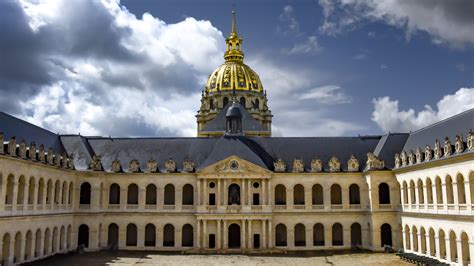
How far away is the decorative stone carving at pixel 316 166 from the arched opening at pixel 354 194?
4939 millimetres

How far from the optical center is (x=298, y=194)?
6725 cm

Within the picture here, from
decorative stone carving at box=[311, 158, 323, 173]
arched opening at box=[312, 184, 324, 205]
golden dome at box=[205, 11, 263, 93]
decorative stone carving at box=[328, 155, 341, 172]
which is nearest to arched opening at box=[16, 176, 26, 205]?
decorative stone carving at box=[311, 158, 323, 173]

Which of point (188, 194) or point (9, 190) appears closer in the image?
point (9, 190)

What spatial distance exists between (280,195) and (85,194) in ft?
83.6

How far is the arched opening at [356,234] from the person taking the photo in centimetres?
6512

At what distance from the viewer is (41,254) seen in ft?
172

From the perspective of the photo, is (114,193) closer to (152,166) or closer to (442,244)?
(152,166)

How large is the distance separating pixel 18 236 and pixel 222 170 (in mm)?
25477

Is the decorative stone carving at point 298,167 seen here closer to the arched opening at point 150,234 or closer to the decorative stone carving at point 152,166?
the decorative stone carving at point 152,166

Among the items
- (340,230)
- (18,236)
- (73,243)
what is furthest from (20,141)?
(340,230)

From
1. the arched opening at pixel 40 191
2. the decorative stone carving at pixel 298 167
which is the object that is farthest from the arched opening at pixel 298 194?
the arched opening at pixel 40 191

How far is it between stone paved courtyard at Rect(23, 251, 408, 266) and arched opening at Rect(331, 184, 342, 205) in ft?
31.0

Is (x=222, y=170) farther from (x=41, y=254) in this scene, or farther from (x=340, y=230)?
(x=41, y=254)

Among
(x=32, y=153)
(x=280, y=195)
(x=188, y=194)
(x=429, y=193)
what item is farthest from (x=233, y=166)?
(x=32, y=153)
